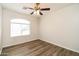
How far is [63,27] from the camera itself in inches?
110

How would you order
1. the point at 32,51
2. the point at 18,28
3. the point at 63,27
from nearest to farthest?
the point at 18,28, the point at 32,51, the point at 63,27

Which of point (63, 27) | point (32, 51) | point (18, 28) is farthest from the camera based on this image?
point (63, 27)

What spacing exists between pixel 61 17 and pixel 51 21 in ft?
2.20

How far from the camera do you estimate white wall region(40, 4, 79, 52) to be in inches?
92.9

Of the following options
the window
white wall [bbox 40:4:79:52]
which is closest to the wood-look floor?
white wall [bbox 40:4:79:52]

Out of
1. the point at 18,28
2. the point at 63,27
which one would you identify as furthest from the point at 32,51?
the point at 63,27

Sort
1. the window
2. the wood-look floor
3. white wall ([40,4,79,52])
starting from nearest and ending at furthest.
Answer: the window → the wood-look floor → white wall ([40,4,79,52])

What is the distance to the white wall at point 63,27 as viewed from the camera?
2.36m

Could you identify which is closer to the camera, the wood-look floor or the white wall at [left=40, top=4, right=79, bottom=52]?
the wood-look floor

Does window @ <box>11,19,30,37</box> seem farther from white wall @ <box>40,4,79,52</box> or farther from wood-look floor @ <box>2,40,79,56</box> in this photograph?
white wall @ <box>40,4,79,52</box>

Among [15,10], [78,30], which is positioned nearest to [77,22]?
[78,30]

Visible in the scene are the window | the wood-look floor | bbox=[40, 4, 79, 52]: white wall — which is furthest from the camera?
bbox=[40, 4, 79, 52]: white wall

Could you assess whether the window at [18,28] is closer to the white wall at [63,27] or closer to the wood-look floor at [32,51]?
the wood-look floor at [32,51]

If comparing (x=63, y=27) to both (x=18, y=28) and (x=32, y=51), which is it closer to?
(x=32, y=51)
